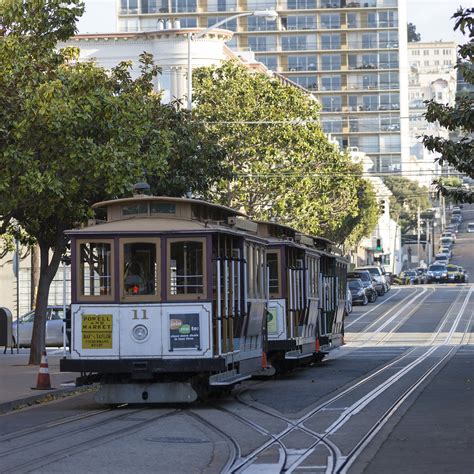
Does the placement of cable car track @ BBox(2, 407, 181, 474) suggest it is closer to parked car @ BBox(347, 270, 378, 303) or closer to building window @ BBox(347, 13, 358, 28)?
parked car @ BBox(347, 270, 378, 303)

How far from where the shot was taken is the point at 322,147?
198 ft

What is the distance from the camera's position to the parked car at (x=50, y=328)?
149 feet

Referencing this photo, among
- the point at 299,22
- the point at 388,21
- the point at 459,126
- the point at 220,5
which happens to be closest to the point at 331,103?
the point at 299,22

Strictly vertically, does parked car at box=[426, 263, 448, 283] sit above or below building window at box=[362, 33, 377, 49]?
below

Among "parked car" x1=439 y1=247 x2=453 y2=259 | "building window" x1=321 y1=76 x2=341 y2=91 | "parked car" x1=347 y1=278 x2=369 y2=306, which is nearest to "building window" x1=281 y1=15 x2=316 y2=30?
"building window" x1=321 y1=76 x2=341 y2=91

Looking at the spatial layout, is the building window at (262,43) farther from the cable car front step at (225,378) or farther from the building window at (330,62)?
the cable car front step at (225,378)

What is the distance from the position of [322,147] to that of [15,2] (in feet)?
118

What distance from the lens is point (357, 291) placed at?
7256 cm

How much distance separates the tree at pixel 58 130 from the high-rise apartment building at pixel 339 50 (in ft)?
409

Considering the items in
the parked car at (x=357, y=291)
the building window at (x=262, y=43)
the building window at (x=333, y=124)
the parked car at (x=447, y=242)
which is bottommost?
the parked car at (x=357, y=291)

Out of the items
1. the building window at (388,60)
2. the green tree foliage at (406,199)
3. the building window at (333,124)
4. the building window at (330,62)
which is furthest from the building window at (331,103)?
the green tree foliage at (406,199)

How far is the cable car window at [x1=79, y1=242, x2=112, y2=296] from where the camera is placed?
20625mm

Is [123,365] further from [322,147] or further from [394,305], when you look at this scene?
[394,305]

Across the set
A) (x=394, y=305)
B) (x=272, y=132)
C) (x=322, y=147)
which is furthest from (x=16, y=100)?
(x=394, y=305)
